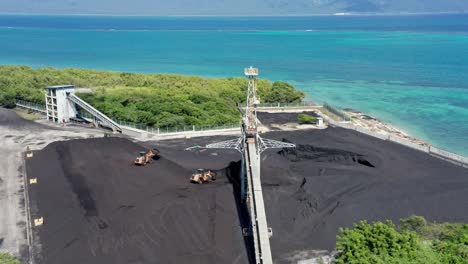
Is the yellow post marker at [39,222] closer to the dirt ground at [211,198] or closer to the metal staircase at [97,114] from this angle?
the dirt ground at [211,198]

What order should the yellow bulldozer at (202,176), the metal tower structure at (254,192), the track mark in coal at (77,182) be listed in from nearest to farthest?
the metal tower structure at (254,192), the track mark in coal at (77,182), the yellow bulldozer at (202,176)

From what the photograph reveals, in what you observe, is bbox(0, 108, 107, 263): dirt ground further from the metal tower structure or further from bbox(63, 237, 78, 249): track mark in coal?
the metal tower structure

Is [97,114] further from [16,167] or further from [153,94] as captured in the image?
[16,167]

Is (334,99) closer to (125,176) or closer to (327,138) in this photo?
(327,138)

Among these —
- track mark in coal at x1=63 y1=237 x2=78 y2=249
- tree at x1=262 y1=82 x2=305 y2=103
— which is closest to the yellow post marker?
track mark in coal at x1=63 y1=237 x2=78 y2=249

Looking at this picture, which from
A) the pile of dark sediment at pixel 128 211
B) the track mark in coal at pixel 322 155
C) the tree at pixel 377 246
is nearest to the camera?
A: the tree at pixel 377 246

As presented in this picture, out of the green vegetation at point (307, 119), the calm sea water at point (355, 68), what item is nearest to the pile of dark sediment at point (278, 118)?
the green vegetation at point (307, 119)
